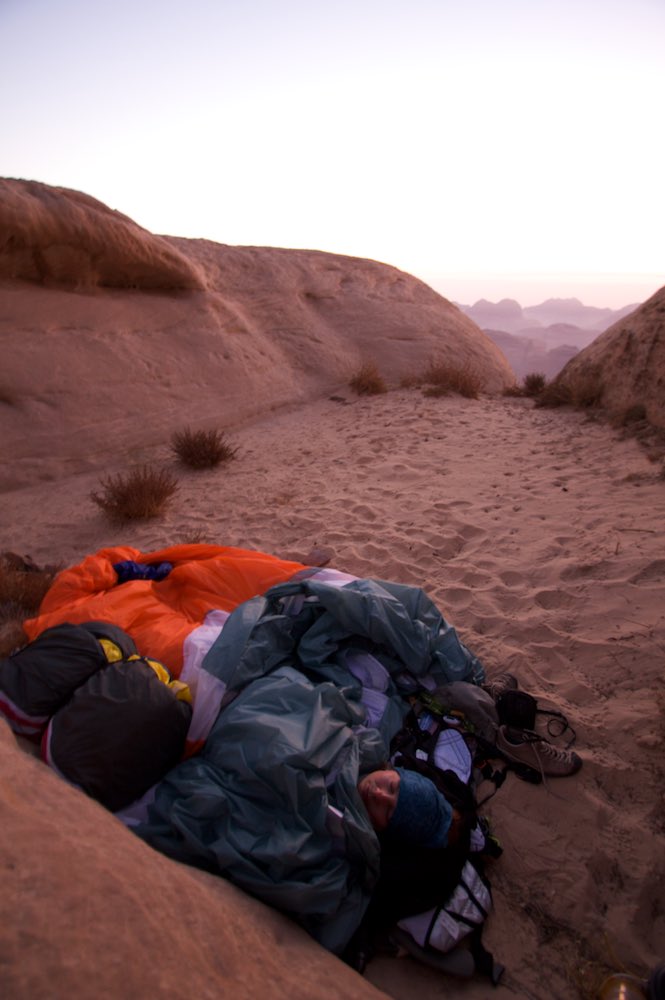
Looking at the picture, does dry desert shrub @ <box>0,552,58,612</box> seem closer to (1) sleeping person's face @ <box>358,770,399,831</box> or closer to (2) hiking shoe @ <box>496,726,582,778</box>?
(1) sleeping person's face @ <box>358,770,399,831</box>

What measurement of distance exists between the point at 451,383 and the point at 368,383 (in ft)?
4.15

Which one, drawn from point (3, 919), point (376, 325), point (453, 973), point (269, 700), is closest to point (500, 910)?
point (453, 973)

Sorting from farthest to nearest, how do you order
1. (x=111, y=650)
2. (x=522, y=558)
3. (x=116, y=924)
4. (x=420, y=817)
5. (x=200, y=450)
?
(x=200, y=450)
(x=522, y=558)
(x=111, y=650)
(x=420, y=817)
(x=116, y=924)

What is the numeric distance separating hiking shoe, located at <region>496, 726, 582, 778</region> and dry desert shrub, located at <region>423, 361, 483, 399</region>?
633 centimetres

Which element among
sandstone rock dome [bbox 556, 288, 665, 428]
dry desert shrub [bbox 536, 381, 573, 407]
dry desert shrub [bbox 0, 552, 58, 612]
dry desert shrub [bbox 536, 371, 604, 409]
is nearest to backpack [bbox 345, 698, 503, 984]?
dry desert shrub [bbox 0, 552, 58, 612]

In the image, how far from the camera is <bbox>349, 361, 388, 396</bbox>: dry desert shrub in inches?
343

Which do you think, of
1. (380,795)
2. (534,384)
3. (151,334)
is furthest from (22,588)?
(534,384)

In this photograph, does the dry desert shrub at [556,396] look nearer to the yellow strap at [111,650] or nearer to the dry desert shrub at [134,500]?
the dry desert shrub at [134,500]

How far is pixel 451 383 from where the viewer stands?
8398 millimetres

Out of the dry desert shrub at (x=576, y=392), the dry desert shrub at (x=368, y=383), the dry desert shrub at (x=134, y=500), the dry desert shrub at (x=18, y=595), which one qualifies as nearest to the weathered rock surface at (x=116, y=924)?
the dry desert shrub at (x=18, y=595)

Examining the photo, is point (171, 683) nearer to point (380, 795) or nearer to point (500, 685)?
point (380, 795)

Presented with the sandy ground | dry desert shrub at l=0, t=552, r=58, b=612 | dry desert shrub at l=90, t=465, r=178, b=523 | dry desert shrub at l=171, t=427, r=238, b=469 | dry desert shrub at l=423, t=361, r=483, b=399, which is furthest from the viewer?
dry desert shrub at l=423, t=361, r=483, b=399

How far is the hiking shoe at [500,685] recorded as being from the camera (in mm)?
2627

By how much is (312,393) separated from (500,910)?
7.74 m
